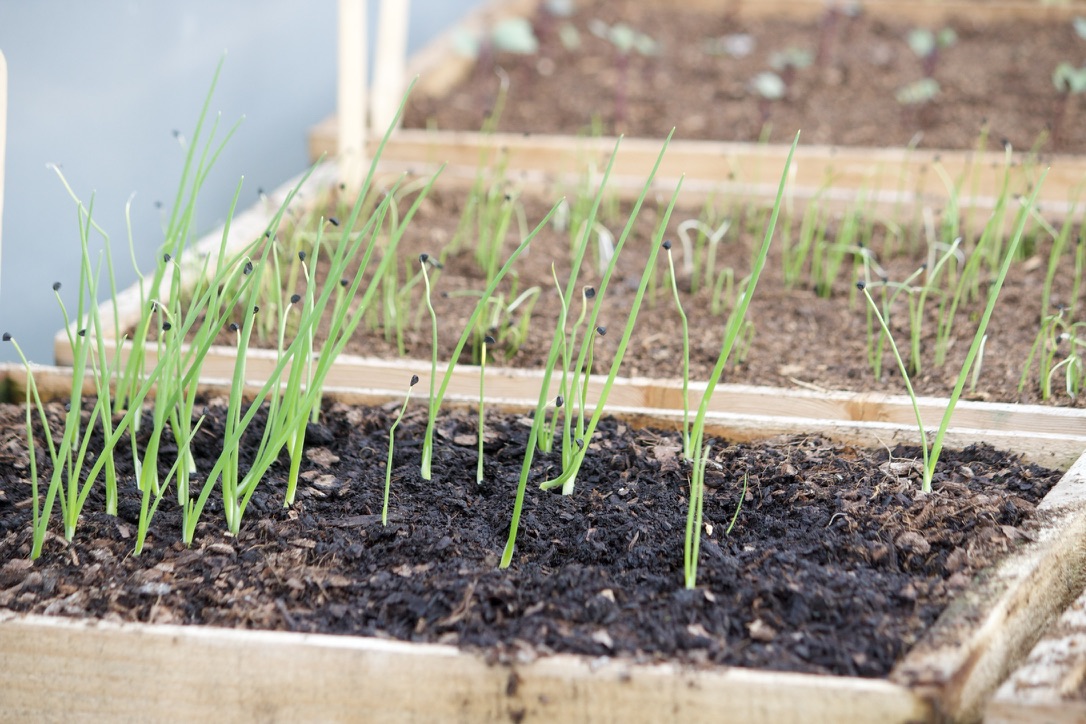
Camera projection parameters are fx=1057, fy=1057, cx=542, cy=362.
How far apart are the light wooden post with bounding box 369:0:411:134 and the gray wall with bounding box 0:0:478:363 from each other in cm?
28

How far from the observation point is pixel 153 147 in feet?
7.85

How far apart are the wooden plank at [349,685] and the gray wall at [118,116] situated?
992 mm

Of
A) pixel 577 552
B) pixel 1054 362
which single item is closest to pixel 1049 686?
pixel 577 552

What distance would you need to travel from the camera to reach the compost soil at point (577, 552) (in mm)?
1164

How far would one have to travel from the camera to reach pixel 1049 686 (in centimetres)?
104

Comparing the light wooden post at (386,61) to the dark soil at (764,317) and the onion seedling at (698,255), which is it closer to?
the dark soil at (764,317)

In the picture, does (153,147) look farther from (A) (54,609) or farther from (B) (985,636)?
(B) (985,636)

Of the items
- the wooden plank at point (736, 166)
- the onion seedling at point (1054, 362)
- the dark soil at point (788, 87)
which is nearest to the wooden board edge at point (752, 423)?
the onion seedling at point (1054, 362)

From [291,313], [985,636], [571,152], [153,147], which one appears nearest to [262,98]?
[153,147]

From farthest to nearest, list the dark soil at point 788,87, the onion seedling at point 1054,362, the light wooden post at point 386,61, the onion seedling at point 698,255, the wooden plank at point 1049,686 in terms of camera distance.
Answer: the dark soil at point 788,87 < the light wooden post at point 386,61 < the onion seedling at point 698,255 < the onion seedling at point 1054,362 < the wooden plank at point 1049,686

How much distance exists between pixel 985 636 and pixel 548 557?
1.66 feet

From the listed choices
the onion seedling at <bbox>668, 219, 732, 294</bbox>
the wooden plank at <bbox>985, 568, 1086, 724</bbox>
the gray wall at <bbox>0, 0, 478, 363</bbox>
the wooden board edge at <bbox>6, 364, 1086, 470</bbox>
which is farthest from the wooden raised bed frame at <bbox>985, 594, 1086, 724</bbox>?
the gray wall at <bbox>0, 0, 478, 363</bbox>

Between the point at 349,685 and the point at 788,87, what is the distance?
3354 mm

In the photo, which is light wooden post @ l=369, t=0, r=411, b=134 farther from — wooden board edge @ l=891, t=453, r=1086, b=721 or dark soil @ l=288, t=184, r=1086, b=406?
wooden board edge @ l=891, t=453, r=1086, b=721
